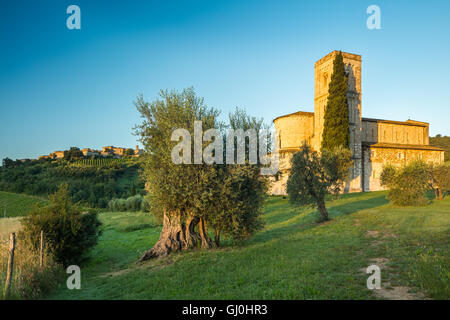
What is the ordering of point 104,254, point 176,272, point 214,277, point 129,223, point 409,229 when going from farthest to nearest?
point 129,223 < point 104,254 < point 409,229 < point 176,272 < point 214,277

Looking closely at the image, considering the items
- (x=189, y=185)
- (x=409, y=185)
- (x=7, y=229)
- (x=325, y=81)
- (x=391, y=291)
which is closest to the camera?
(x=391, y=291)

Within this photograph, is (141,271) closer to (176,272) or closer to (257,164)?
(176,272)

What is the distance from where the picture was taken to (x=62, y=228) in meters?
12.7

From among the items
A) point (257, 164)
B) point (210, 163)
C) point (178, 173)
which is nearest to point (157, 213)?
point (178, 173)

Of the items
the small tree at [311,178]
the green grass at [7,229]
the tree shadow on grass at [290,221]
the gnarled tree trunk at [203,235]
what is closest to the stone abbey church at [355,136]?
the tree shadow on grass at [290,221]

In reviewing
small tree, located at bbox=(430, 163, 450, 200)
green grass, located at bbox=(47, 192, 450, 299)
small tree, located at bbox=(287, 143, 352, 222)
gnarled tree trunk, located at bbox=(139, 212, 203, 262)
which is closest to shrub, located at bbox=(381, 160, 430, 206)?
small tree, located at bbox=(430, 163, 450, 200)

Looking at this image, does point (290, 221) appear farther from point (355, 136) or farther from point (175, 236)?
point (355, 136)

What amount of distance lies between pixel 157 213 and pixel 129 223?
15.7 m

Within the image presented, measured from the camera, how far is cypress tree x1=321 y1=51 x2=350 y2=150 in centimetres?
3709

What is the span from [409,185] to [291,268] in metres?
21.0

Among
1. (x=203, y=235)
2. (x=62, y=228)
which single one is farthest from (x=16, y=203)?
(x=203, y=235)

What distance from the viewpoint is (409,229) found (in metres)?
12.9

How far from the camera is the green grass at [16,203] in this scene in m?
40.8

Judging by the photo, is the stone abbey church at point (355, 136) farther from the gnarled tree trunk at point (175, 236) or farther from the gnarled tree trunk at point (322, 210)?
the gnarled tree trunk at point (175, 236)
